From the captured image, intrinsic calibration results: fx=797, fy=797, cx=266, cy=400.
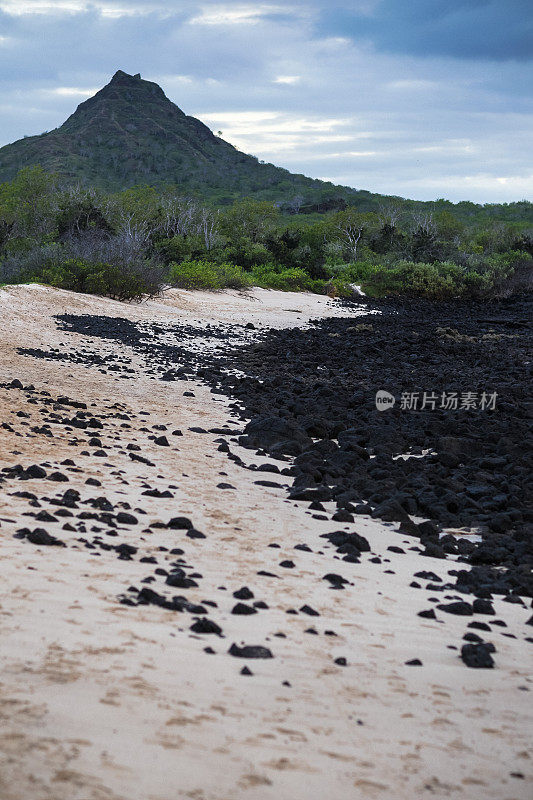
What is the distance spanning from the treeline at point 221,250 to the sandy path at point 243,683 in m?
18.8

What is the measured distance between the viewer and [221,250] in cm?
4206

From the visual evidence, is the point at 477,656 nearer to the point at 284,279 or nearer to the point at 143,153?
the point at 284,279

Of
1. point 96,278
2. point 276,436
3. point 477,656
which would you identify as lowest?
point 477,656

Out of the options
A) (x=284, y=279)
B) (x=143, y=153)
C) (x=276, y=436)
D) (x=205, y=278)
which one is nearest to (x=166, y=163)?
(x=143, y=153)

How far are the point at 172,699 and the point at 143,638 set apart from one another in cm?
55

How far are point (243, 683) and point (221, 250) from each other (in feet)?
131

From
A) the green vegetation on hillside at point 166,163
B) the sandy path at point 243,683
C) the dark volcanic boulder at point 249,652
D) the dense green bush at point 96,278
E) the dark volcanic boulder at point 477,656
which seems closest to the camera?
the sandy path at point 243,683

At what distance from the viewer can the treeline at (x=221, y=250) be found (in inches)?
952

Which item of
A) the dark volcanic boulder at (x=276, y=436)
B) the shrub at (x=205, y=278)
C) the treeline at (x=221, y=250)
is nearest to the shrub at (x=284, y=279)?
the treeline at (x=221, y=250)

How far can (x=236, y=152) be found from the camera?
469 feet

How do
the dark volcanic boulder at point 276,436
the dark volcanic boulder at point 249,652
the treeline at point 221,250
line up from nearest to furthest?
the dark volcanic boulder at point 249,652, the dark volcanic boulder at point 276,436, the treeline at point 221,250

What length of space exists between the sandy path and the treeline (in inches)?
741

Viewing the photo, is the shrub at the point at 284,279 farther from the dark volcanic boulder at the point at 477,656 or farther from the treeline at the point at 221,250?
the dark volcanic boulder at the point at 477,656

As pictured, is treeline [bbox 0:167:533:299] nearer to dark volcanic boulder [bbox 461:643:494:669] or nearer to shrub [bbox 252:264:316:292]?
shrub [bbox 252:264:316:292]
